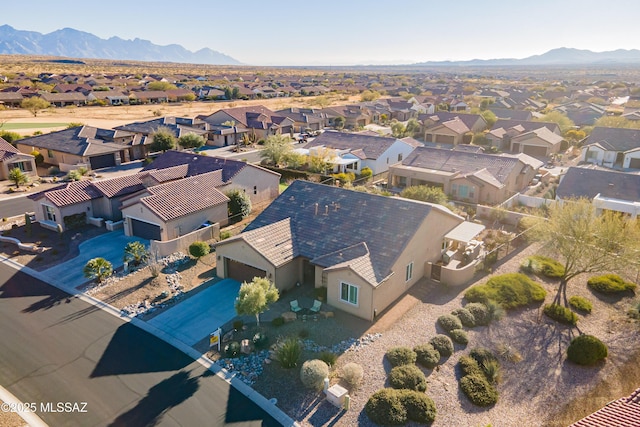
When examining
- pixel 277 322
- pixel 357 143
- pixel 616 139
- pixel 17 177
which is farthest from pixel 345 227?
pixel 616 139

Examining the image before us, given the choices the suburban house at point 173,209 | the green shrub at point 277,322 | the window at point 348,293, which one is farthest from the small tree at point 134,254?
the window at point 348,293

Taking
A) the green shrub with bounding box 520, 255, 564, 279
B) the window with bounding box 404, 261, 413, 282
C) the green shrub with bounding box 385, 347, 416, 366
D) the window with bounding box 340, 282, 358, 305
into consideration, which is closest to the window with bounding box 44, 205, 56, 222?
the window with bounding box 340, 282, 358, 305

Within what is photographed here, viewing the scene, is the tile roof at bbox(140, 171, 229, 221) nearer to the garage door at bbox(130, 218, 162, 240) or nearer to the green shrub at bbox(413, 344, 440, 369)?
the garage door at bbox(130, 218, 162, 240)

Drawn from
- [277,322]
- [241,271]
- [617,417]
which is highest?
[617,417]

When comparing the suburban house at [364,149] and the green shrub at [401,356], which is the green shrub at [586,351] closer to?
the green shrub at [401,356]

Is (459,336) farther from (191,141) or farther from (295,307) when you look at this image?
(191,141)

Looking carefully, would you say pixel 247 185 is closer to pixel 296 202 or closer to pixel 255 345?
pixel 296 202
